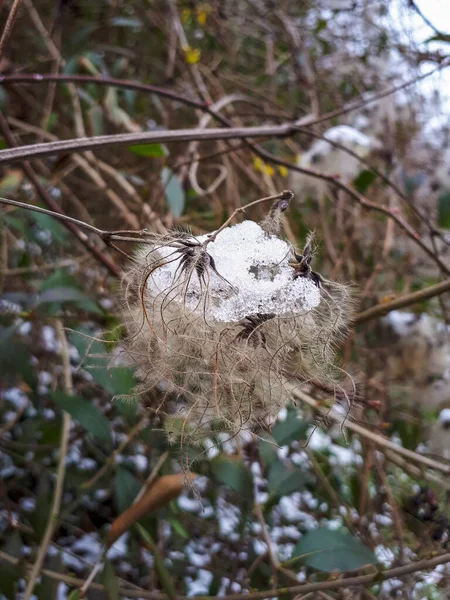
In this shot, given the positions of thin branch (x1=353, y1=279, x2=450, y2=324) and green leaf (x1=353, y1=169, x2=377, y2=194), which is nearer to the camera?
thin branch (x1=353, y1=279, x2=450, y2=324)

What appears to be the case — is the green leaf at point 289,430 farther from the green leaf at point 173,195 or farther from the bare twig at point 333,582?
the green leaf at point 173,195

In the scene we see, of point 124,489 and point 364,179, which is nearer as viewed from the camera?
point 124,489

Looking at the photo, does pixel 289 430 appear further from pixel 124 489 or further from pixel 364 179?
pixel 364 179

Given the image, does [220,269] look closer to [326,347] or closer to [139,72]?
[326,347]

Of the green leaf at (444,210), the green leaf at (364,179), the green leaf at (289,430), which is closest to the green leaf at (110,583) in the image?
the green leaf at (289,430)

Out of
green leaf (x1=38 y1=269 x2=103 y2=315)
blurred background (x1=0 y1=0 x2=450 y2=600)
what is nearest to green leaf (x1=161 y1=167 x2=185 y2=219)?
blurred background (x1=0 y1=0 x2=450 y2=600)

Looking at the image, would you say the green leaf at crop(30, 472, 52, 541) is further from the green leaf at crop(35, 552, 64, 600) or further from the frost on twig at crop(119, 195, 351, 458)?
the frost on twig at crop(119, 195, 351, 458)

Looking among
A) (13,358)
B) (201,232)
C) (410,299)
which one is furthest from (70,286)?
(410,299)
